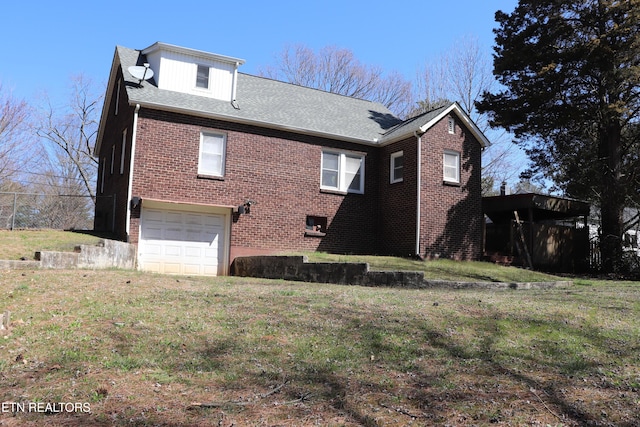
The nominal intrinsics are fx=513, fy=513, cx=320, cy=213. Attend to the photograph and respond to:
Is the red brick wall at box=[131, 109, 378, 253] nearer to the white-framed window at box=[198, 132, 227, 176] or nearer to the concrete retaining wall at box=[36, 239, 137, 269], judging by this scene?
the white-framed window at box=[198, 132, 227, 176]

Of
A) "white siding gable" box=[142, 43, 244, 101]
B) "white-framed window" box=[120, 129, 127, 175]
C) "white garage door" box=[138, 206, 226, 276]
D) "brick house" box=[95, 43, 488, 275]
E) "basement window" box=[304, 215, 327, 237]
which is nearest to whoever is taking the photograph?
"white garage door" box=[138, 206, 226, 276]

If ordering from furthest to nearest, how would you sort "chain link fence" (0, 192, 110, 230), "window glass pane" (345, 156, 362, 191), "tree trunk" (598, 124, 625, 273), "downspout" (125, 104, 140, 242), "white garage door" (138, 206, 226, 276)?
1. "chain link fence" (0, 192, 110, 230)
2. "tree trunk" (598, 124, 625, 273)
3. "window glass pane" (345, 156, 362, 191)
4. "white garage door" (138, 206, 226, 276)
5. "downspout" (125, 104, 140, 242)

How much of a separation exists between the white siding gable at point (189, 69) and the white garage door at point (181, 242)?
13.3ft

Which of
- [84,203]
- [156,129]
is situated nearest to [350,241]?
[156,129]

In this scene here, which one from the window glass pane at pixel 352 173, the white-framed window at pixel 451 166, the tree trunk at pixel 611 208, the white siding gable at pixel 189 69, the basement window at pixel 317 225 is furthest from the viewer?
the tree trunk at pixel 611 208

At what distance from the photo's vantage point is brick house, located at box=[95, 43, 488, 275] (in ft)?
49.3

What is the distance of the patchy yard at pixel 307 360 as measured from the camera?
3807 millimetres

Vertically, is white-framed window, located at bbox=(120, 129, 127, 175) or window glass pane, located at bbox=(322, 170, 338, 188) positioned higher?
white-framed window, located at bbox=(120, 129, 127, 175)

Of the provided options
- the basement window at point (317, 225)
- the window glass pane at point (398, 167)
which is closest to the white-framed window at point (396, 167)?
the window glass pane at point (398, 167)

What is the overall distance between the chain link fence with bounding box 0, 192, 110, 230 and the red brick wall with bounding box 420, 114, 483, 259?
16.2 metres

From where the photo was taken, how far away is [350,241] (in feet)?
56.7

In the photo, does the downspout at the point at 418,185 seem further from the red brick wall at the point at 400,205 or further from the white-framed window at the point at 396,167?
the white-framed window at the point at 396,167

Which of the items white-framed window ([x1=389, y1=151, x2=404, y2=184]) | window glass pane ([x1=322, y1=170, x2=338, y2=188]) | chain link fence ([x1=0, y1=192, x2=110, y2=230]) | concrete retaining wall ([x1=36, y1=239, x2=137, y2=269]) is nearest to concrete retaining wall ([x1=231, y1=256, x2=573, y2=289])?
concrete retaining wall ([x1=36, y1=239, x2=137, y2=269])

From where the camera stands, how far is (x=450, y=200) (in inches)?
661
